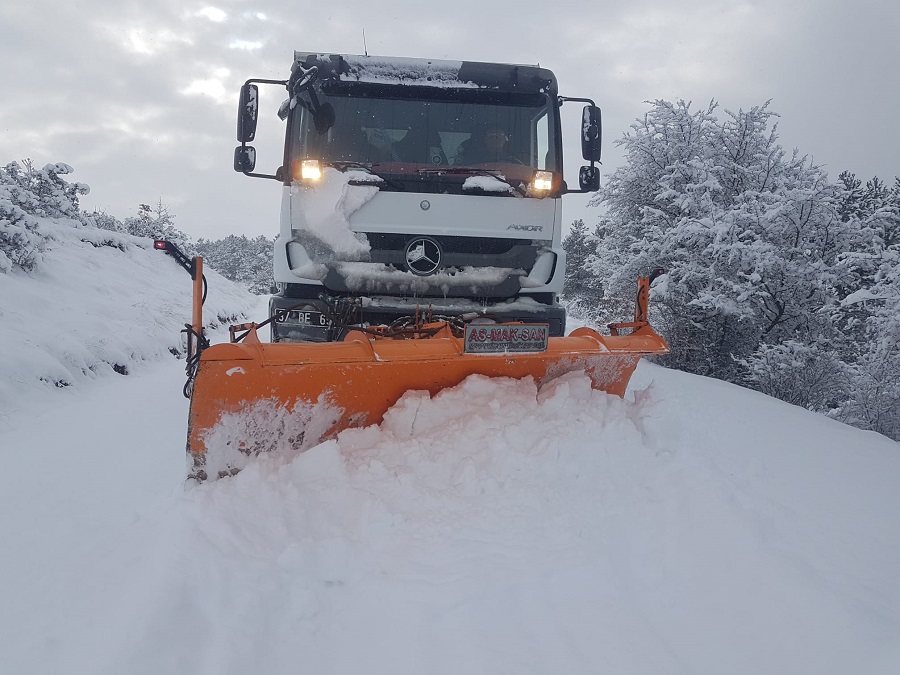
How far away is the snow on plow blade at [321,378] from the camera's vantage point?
253 centimetres

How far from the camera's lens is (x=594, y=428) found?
2803 mm

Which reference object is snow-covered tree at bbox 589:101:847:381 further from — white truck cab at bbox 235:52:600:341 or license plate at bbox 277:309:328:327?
license plate at bbox 277:309:328:327

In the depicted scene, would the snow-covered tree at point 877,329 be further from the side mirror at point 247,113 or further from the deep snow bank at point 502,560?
the side mirror at point 247,113

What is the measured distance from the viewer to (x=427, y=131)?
414 centimetres

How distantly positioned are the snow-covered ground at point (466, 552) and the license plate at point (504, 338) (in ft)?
0.95

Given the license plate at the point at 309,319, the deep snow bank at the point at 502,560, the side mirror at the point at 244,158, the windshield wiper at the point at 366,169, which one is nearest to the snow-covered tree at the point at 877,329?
the deep snow bank at the point at 502,560

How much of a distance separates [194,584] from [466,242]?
272cm

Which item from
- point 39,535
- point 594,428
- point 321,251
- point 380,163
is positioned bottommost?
point 39,535

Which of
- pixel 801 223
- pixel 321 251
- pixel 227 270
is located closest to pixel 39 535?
pixel 321 251

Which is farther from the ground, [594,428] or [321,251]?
[321,251]

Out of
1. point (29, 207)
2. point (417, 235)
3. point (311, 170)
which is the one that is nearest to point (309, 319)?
point (417, 235)

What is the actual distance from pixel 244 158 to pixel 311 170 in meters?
0.84

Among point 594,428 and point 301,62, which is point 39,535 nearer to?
point 594,428

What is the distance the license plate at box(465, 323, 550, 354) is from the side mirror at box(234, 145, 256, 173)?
105 inches
